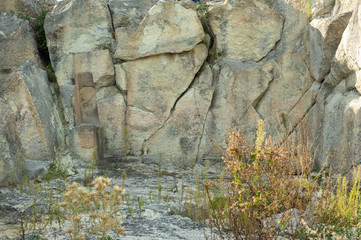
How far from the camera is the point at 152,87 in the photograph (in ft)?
26.8

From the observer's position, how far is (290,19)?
27.0 ft

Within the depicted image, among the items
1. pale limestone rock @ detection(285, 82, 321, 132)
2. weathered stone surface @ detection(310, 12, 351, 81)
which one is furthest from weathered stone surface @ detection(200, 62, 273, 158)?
weathered stone surface @ detection(310, 12, 351, 81)

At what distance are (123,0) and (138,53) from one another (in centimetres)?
143

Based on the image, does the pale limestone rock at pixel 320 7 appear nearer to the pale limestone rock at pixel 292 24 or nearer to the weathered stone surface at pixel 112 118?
the pale limestone rock at pixel 292 24

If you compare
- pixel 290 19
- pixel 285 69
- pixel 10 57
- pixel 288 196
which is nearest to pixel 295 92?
pixel 285 69

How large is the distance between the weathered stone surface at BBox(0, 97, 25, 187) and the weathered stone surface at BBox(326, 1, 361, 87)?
4904 millimetres

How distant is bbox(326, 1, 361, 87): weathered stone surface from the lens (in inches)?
248

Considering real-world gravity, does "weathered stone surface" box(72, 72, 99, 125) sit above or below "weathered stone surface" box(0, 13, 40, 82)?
below

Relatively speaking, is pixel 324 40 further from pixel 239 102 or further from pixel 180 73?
pixel 180 73

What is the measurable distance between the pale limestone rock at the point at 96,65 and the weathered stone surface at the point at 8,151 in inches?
91.8

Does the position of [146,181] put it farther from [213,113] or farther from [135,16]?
[135,16]

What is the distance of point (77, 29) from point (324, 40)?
4.49 m

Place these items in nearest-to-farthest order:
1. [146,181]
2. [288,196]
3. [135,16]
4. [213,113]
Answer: [288,196]
[146,181]
[213,113]
[135,16]

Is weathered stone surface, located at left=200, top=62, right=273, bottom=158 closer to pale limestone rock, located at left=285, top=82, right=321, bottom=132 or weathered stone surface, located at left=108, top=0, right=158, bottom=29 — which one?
pale limestone rock, located at left=285, top=82, right=321, bottom=132
